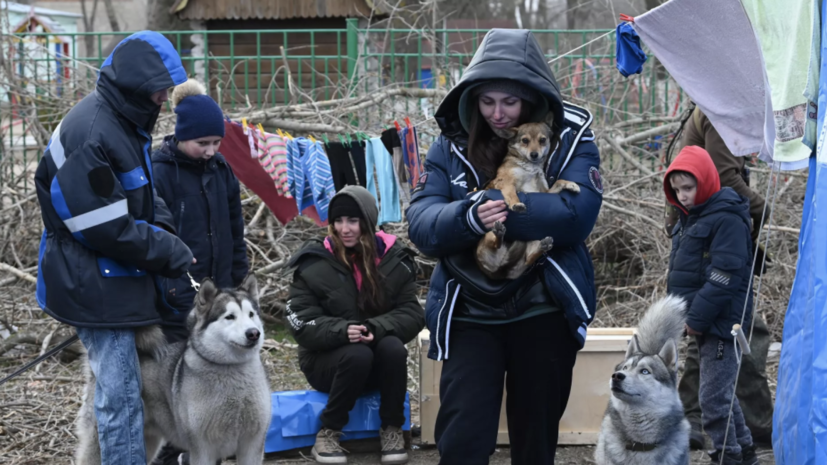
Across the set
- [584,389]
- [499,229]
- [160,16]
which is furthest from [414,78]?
[160,16]

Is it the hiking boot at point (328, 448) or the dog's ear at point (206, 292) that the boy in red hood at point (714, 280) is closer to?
the hiking boot at point (328, 448)

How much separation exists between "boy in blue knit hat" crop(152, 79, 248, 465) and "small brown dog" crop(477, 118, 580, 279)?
1816 mm

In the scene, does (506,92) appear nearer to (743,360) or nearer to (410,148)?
(743,360)

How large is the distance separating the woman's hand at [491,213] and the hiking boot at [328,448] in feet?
7.86

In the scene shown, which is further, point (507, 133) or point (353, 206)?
point (353, 206)

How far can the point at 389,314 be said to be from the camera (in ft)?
16.2

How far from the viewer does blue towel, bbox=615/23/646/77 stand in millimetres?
4426

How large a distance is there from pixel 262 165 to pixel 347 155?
655 millimetres

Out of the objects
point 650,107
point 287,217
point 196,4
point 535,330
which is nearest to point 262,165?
point 287,217

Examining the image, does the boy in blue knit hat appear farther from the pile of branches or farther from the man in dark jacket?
the pile of branches

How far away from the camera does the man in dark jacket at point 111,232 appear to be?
3350mm

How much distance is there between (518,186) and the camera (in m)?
3.20

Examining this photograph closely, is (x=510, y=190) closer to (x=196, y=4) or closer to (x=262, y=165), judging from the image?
(x=262, y=165)

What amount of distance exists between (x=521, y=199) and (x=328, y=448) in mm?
2413
